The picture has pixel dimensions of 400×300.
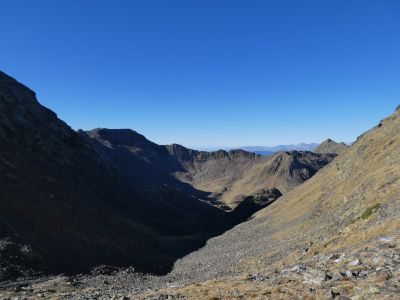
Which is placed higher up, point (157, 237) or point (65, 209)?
point (65, 209)

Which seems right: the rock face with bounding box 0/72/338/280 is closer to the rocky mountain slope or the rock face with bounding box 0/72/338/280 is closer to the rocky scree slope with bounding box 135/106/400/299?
the rocky mountain slope

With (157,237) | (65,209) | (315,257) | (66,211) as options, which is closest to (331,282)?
(315,257)

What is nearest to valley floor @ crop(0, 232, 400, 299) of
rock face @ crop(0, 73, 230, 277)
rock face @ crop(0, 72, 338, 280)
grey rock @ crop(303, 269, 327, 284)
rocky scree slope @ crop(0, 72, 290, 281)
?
grey rock @ crop(303, 269, 327, 284)

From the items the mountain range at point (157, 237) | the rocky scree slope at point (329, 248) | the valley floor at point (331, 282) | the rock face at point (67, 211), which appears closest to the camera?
the valley floor at point (331, 282)

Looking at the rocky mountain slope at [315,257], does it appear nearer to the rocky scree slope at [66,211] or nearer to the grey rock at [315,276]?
the grey rock at [315,276]

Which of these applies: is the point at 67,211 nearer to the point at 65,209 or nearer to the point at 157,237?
the point at 65,209

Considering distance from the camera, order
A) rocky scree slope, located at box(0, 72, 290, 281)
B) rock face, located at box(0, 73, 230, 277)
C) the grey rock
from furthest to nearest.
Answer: rock face, located at box(0, 73, 230, 277), rocky scree slope, located at box(0, 72, 290, 281), the grey rock

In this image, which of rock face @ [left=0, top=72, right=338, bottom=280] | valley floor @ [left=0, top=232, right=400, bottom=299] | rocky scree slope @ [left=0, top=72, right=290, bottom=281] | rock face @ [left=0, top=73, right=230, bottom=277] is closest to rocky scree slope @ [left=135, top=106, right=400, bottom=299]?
valley floor @ [left=0, top=232, right=400, bottom=299]

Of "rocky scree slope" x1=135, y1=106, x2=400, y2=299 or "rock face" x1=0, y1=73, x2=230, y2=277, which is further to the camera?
"rock face" x1=0, y1=73, x2=230, y2=277

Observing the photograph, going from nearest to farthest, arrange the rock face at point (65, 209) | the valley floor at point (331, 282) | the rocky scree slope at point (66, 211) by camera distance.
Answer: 1. the valley floor at point (331, 282)
2. the rocky scree slope at point (66, 211)
3. the rock face at point (65, 209)

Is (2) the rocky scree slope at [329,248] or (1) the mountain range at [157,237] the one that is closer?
(2) the rocky scree slope at [329,248]

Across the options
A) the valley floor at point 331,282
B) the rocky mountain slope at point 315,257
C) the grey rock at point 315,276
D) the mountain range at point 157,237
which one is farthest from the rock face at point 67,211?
the grey rock at point 315,276

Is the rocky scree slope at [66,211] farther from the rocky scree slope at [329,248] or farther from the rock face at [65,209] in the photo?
the rocky scree slope at [329,248]

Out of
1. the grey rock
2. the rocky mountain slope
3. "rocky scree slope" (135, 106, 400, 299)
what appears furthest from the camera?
the grey rock
